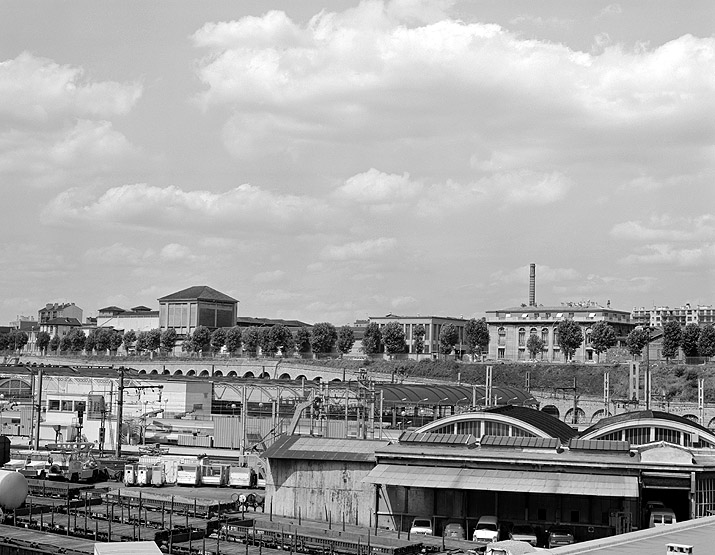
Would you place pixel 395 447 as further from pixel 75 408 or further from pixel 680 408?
pixel 680 408

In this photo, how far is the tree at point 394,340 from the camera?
18050cm

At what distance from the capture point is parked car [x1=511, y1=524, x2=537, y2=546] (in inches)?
1512

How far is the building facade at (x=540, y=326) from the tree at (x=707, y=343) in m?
27.8

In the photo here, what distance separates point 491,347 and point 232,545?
147482 millimetres

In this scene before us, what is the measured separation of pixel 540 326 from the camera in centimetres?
17900

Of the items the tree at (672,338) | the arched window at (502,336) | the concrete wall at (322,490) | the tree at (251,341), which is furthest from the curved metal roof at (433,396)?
the tree at (251,341)

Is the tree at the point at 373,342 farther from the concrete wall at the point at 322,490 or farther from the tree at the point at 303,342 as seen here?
the concrete wall at the point at 322,490

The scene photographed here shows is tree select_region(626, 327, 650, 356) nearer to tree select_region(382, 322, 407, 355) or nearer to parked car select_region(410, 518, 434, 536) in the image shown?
tree select_region(382, 322, 407, 355)

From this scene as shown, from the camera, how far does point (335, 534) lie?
132ft

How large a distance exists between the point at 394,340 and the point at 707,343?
5732cm

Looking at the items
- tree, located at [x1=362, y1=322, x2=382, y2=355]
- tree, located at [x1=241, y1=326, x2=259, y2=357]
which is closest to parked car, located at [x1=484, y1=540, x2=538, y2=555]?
tree, located at [x1=362, y1=322, x2=382, y2=355]

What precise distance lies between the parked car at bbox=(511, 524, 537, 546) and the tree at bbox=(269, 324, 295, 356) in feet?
506

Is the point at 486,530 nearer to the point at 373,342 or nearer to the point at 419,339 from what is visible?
the point at 373,342

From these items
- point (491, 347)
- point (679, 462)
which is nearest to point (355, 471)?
point (679, 462)
